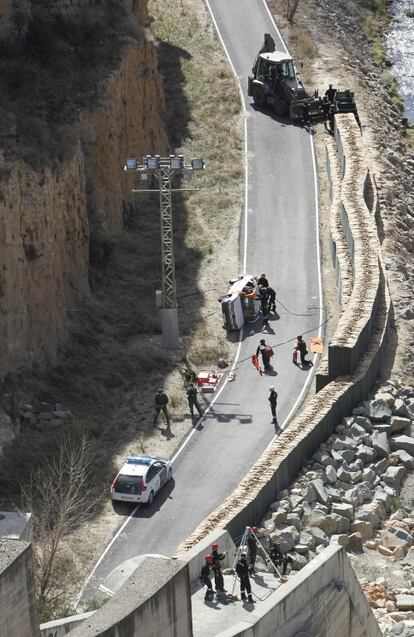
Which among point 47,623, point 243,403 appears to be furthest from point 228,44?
point 47,623

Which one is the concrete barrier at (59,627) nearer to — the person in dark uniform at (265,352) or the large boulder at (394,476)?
the large boulder at (394,476)

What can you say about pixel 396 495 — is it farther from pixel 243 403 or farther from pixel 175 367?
pixel 175 367

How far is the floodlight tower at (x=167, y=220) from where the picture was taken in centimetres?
6431

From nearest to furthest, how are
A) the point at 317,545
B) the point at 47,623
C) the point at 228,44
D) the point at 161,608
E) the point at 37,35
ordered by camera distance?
the point at 161,608
the point at 47,623
the point at 317,545
the point at 37,35
the point at 228,44

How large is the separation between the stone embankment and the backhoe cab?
26.1 meters

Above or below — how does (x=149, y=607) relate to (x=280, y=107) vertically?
below

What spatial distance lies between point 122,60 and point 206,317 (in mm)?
14028

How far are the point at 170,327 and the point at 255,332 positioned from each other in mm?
3224

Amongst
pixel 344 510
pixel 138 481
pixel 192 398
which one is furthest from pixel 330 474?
pixel 192 398

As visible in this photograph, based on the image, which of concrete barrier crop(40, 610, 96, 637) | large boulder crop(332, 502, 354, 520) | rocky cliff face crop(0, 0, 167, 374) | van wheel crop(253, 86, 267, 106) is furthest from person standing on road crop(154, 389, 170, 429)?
van wheel crop(253, 86, 267, 106)

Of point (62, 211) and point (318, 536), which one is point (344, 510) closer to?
point (318, 536)

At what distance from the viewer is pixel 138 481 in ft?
182

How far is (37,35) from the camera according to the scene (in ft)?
246

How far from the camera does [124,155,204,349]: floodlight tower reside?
64.3 metres
